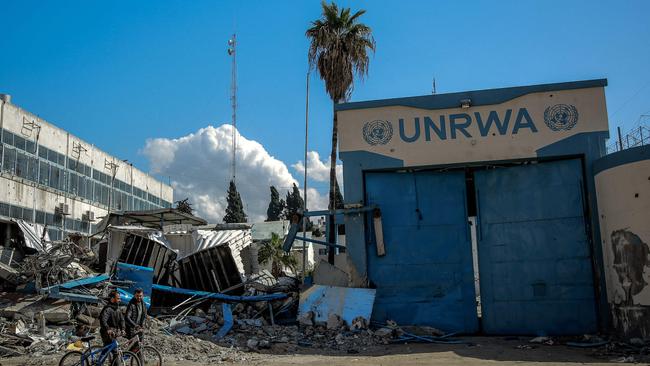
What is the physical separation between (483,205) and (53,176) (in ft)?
98.7

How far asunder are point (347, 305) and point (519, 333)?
4.58 m

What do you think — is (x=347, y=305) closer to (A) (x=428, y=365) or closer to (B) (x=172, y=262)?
(A) (x=428, y=365)

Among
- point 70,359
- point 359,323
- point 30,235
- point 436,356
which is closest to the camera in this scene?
point 70,359

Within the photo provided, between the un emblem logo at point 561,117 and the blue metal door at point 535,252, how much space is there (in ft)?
3.12

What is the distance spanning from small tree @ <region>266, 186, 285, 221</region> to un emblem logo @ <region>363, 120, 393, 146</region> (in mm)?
65525

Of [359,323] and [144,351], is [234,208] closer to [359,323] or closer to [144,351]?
[359,323]

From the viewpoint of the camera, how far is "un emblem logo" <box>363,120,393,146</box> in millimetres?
15672

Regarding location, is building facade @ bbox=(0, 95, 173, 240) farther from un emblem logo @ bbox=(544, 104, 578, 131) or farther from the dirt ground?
un emblem logo @ bbox=(544, 104, 578, 131)

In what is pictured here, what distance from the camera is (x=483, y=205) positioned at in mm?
15328

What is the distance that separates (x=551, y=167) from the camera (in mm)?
15031

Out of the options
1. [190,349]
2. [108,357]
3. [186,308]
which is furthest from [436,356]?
[186,308]

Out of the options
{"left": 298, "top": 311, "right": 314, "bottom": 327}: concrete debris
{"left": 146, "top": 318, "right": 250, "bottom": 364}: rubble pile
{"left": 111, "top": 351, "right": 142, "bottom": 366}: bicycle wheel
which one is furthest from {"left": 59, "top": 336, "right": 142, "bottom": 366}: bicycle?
{"left": 298, "top": 311, "right": 314, "bottom": 327}: concrete debris

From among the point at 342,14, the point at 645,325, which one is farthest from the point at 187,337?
the point at 342,14

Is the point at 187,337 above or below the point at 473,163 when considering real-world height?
below
